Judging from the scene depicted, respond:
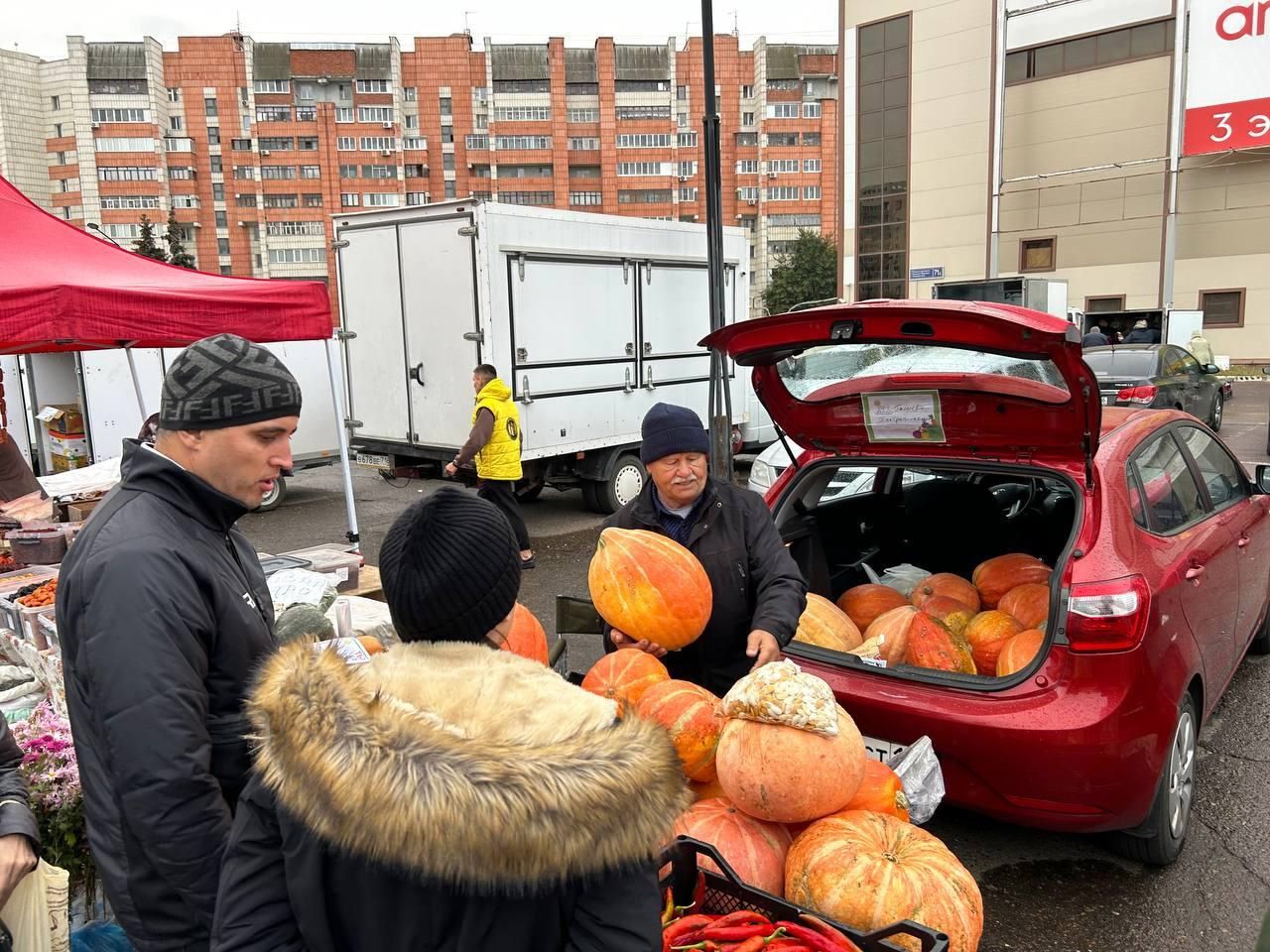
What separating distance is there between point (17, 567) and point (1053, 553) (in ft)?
20.5

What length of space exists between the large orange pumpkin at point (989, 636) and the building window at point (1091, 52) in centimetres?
3439

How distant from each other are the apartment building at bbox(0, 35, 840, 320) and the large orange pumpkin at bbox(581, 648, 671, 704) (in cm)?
7682

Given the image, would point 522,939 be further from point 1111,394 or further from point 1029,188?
point 1029,188

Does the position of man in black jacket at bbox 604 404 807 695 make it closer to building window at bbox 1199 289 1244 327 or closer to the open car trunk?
the open car trunk

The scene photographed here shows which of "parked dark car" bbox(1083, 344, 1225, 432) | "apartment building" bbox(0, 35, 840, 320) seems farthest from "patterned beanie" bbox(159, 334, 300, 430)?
"apartment building" bbox(0, 35, 840, 320)

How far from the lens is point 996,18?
3203 centimetres

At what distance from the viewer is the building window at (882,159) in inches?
1425

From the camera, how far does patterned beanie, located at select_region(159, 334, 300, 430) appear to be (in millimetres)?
1775

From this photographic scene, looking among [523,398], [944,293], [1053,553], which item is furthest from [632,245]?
[944,293]

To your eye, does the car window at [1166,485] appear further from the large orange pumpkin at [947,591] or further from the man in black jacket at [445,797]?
the man in black jacket at [445,797]

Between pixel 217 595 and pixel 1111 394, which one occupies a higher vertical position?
pixel 217 595

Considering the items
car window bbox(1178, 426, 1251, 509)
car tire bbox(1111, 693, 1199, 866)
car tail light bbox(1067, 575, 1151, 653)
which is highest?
car window bbox(1178, 426, 1251, 509)

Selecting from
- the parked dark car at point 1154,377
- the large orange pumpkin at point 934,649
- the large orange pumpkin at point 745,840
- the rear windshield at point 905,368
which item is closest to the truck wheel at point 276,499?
the rear windshield at point 905,368

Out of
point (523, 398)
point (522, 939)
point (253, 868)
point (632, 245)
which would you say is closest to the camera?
point (522, 939)
